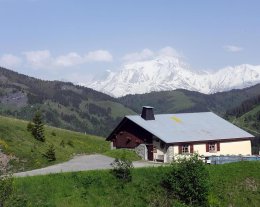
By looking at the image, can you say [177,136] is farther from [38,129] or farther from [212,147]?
[38,129]

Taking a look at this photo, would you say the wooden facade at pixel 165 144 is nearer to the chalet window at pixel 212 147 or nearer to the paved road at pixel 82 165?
the chalet window at pixel 212 147

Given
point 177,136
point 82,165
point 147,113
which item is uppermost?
point 147,113

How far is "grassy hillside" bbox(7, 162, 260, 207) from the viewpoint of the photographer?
41.2m

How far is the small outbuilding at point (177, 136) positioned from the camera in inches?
2559

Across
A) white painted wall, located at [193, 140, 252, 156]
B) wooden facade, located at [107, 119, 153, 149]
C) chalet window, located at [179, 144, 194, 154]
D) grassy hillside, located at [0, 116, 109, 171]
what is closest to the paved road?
grassy hillside, located at [0, 116, 109, 171]

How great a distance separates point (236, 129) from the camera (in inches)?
2884

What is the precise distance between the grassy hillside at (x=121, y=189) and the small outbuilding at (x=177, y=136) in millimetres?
11782

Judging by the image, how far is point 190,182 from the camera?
1740 inches

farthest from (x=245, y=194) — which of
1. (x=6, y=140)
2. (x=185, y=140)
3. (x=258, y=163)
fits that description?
(x=6, y=140)

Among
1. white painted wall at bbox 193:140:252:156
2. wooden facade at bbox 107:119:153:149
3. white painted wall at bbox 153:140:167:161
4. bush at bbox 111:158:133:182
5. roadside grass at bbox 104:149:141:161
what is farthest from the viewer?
wooden facade at bbox 107:119:153:149

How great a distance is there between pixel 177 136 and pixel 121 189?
2226cm

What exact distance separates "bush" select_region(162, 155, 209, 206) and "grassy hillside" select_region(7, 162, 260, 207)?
4.40 feet

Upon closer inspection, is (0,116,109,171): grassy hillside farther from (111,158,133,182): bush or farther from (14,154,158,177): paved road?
(111,158,133,182): bush

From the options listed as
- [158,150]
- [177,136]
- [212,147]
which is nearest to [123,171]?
[158,150]
